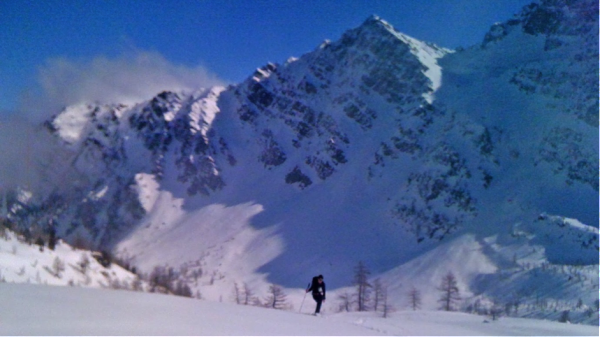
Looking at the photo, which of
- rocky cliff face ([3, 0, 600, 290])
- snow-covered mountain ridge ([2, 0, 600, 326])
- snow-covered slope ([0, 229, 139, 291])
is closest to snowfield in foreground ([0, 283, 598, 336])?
snow-covered slope ([0, 229, 139, 291])

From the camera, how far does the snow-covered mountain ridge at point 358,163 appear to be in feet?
311

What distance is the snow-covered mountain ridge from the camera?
311 feet

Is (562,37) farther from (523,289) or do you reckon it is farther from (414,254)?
(523,289)

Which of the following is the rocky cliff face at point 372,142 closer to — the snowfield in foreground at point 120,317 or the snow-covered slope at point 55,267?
the snow-covered slope at point 55,267

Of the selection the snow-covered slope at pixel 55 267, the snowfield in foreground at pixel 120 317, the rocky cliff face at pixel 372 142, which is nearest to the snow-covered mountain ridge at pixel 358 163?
the rocky cliff face at pixel 372 142

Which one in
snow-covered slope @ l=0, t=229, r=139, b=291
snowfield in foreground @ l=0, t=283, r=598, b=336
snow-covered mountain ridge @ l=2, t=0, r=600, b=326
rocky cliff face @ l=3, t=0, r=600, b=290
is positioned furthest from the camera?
rocky cliff face @ l=3, t=0, r=600, b=290

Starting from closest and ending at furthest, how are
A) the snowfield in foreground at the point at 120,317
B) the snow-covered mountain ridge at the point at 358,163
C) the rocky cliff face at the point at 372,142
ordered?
the snowfield in foreground at the point at 120,317 → the snow-covered mountain ridge at the point at 358,163 → the rocky cliff face at the point at 372,142

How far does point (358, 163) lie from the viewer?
418 feet

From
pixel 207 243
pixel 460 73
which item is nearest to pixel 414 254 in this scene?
pixel 207 243

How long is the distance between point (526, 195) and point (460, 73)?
56072 mm

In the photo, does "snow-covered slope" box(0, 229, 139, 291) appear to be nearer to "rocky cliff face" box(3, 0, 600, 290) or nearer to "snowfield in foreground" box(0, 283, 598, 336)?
"snowfield in foreground" box(0, 283, 598, 336)

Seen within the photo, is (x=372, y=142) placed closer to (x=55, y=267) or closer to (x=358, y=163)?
(x=358, y=163)

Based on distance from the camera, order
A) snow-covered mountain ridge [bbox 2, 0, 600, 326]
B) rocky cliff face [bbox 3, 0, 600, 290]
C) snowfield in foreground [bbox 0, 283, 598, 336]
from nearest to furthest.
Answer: snowfield in foreground [bbox 0, 283, 598, 336], snow-covered mountain ridge [bbox 2, 0, 600, 326], rocky cliff face [bbox 3, 0, 600, 290]

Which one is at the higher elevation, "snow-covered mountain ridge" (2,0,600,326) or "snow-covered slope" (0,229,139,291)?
"snow-covered mountain ridge" (2,0,600,326)
